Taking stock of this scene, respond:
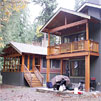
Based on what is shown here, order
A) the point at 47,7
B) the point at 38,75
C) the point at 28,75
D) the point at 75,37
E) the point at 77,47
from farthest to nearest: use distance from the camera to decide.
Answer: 1. the point at 47,7
2. the point at 38,75
3. the point at 28,75
4. the point at 75,37
5. the point at 77,47

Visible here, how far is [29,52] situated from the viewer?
62.5 feet

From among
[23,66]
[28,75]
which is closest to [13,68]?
[23,66]

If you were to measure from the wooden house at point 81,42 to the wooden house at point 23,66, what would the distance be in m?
3.73

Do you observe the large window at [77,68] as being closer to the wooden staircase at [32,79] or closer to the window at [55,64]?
the wooden staircase at [32,79]

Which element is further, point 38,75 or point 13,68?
point 13,68

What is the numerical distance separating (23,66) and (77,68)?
6197 mm

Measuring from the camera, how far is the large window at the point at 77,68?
1598 centimetres

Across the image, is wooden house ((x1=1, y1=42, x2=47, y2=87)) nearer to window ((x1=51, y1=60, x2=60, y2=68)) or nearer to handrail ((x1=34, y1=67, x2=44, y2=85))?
handrail ((x1=34, y1=67, x2=44, y2=85))

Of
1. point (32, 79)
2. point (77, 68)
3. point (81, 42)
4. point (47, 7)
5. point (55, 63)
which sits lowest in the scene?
point (32, 79)

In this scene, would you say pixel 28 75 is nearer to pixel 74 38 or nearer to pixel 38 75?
pixel 38 75

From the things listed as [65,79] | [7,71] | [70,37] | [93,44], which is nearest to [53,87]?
[65,79]

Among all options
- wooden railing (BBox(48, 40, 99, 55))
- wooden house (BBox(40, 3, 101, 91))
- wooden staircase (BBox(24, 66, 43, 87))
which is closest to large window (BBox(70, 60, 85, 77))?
wooden house (BBox(40, 3, 101, 91))

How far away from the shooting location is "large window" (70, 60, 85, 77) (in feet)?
52.4

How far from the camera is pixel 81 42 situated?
45.1 ft
